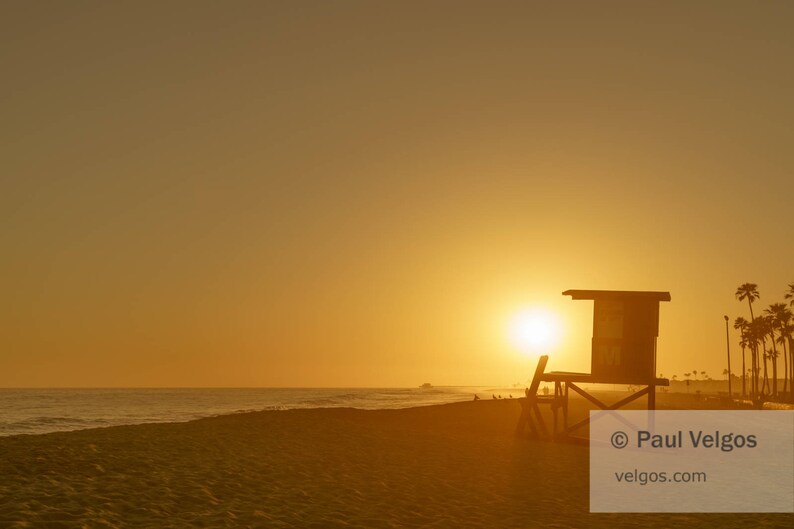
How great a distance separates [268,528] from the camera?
39.2ft

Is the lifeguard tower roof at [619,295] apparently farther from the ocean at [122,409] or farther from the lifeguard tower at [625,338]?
the ocean at [122,409]

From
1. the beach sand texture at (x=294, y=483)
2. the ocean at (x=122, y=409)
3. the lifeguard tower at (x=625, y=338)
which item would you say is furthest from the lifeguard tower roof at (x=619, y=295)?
the ocean at (x=122, y=409)

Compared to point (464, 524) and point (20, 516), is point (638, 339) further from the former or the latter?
point (20, 516)

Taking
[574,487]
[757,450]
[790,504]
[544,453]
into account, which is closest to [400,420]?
[544,453]

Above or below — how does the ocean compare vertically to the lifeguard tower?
below

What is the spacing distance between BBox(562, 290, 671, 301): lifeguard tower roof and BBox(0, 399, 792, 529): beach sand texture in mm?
6201

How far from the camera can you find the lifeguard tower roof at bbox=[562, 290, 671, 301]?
89.8ft

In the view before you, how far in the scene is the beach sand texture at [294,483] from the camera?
42.2ft

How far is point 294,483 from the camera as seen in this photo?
16.6 meters

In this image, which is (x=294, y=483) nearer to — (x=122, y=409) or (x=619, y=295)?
(x=619, y=295)

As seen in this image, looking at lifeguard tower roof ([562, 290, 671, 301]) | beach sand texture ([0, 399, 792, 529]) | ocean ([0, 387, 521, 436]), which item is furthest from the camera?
ocean ([0, 387, 521, 436])

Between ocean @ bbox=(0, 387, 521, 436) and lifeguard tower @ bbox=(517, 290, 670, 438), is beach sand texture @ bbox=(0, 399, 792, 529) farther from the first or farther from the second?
ocean @ bbox=(0, 387, 521, 436)

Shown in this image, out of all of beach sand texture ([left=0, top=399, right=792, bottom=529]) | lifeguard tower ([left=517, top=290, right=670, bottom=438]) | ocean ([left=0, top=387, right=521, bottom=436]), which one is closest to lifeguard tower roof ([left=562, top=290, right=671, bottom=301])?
lifeguard tower ([left=517, top=290, right=670, bottom=438])

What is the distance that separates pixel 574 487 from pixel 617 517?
11.6 feet
